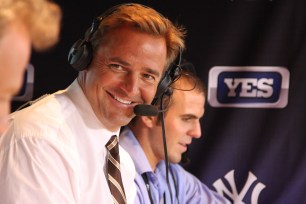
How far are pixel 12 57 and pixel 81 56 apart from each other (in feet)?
2.83

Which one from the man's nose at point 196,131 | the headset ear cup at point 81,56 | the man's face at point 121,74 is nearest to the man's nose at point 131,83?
the man's face at point 121,74

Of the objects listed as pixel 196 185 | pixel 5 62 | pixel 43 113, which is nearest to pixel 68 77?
pixel 196 185

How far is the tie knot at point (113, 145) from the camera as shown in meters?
1.45

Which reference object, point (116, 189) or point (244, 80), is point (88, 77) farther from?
point (244, 80)

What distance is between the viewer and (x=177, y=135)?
2.12 meters

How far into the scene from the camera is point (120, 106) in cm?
146

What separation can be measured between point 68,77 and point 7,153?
→ 106 cm

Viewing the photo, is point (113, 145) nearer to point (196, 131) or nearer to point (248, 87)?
point (196, 131)

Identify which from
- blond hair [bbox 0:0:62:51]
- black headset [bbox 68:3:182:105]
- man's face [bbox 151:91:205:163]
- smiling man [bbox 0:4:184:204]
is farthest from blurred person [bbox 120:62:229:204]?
blond hair [bbox 0:0:62:51]

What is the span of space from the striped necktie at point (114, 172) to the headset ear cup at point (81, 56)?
8.2 inches

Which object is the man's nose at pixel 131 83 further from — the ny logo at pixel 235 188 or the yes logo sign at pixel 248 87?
the ny logo at pixel 235 188

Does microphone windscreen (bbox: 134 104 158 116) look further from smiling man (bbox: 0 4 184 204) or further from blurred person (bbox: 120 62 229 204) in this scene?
blurred person (bbox: 120 62 229 204)

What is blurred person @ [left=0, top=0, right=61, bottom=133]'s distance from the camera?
0.59m

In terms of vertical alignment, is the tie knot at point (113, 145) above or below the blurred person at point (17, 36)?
below
